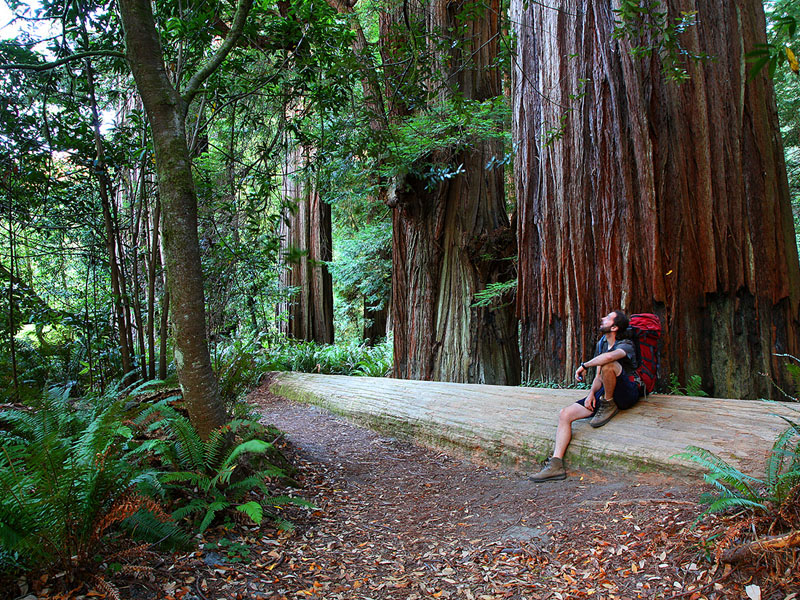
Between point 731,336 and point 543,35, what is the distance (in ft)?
14.1

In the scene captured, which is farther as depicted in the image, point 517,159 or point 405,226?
point 405,226

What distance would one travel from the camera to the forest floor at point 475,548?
268 cm

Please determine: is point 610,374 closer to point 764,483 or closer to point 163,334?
point 764,483

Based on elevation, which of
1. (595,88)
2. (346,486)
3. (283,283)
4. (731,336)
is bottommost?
(346,486)

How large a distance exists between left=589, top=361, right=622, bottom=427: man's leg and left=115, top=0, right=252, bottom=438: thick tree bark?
331 centimetres

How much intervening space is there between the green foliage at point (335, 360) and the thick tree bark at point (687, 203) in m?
5.41

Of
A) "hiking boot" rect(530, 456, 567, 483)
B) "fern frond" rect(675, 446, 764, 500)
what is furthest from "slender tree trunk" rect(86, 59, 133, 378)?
"fern frond" rect(675, 446, 764, 500)

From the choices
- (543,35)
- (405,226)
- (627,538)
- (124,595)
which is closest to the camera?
(124,595)

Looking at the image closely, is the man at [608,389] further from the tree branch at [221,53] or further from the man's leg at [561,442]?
the tree branch at [221,53]

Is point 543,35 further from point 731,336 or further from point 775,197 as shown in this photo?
point 731,336

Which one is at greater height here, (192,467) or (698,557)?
(192,467)

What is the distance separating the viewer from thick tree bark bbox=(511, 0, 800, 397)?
5.39m

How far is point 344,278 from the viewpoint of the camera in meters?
13.6

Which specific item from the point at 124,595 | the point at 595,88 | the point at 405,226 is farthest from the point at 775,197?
the point at 124,595
